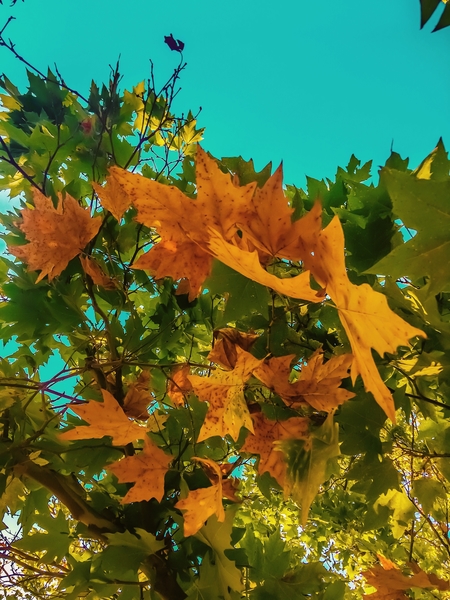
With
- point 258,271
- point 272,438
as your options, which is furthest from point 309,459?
point 258,271

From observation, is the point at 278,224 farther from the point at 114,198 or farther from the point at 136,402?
the point at 136,402

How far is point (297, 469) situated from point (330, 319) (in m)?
0.36

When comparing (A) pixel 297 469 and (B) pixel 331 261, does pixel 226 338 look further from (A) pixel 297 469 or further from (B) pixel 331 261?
(B) pixel 331 261

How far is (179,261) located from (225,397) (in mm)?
209

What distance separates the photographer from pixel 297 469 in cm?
68

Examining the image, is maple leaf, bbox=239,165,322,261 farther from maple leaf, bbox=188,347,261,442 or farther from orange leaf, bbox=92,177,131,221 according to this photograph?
orange leaf, bbox=92,177,131,221

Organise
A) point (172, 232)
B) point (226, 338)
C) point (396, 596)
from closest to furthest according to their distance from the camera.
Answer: point (172, 232) < point (226, 338) < point (396, 596)

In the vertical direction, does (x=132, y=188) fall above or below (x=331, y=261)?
above

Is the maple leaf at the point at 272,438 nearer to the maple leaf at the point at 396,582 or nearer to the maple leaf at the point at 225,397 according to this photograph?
the maple leaf at the point at 225,397

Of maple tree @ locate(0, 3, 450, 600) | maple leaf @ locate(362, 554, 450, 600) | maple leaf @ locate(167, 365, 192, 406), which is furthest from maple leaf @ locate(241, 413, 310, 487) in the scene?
maple leaf @ locate(362, 554, 450, 600)

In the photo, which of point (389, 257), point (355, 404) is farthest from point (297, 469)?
point (389, 257)

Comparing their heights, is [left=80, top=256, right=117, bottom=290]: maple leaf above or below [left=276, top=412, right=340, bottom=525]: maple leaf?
above

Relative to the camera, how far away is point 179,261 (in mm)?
659

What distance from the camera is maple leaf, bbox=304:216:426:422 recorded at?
40cm
